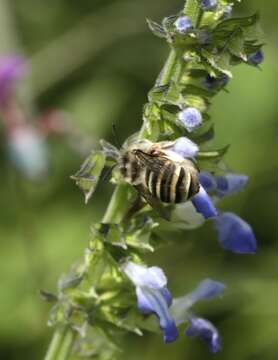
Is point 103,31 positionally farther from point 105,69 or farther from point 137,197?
point 137,197

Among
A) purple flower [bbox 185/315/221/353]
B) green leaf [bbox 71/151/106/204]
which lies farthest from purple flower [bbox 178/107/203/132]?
purple flower [bbox 185/315/221/353]

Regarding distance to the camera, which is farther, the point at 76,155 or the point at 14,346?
the point at 76,155

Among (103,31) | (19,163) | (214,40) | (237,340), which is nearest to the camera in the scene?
(214,40)

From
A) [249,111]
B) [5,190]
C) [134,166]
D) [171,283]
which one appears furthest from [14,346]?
[134,166]

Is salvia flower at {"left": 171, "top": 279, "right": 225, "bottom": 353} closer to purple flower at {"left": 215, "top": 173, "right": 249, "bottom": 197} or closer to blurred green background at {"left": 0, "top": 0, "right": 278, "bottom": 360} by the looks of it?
purple flower at {"left": 215, "top": 173, "right": 249, "bottom": 197}

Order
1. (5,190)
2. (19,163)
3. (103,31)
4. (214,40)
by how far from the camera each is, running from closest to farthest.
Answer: (214,40), (19,163), (5,190), (103,31)

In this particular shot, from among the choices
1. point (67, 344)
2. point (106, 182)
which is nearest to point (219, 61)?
point (67, 344)
